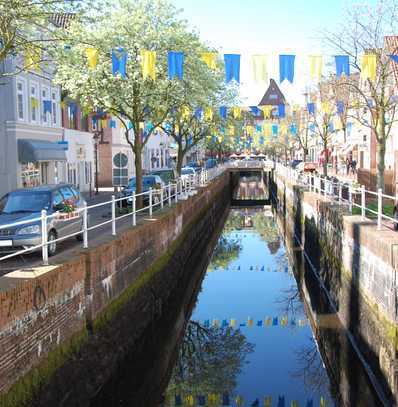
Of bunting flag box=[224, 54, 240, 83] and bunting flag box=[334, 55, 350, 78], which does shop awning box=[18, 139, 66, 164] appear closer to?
bunting flag box=[224, 54, 240, 83]

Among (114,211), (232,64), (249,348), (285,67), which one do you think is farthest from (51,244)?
(285,67)

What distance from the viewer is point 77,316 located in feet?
31.3

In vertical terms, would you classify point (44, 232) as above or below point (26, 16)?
below

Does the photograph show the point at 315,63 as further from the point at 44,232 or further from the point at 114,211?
the point at 44,232

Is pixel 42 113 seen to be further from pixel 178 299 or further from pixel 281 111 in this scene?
pixel 178 299

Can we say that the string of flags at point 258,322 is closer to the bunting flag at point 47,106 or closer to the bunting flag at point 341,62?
the bunting flag at point 341,62

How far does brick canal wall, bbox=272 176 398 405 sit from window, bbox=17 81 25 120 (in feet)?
47.9

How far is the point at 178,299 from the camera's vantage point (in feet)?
54.6

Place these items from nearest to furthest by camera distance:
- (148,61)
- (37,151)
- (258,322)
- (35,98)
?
(258,322), (148,61), (37,151), (35,98)

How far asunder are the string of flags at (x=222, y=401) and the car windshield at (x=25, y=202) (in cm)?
637

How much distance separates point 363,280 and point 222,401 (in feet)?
13.7

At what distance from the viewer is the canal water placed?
10227mm

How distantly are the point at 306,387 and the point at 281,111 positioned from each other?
23.5 m

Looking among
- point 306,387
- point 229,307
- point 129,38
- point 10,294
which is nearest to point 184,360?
point 306,387
